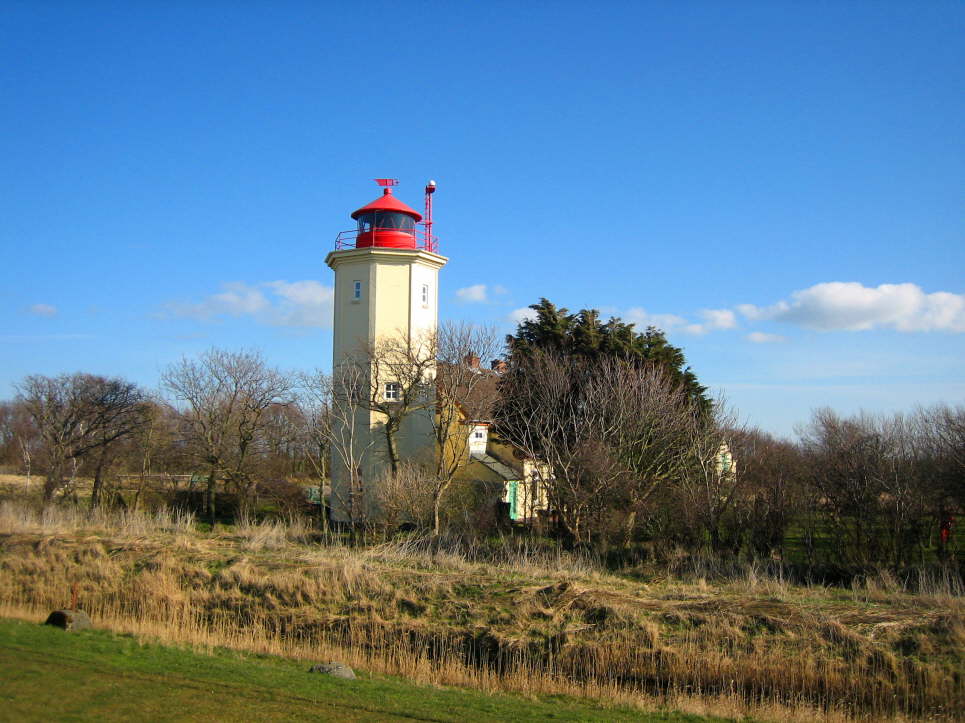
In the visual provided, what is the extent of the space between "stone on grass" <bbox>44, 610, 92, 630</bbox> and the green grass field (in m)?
0.99

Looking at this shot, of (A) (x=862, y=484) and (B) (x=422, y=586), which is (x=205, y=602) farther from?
(A) (x=862, y=484)

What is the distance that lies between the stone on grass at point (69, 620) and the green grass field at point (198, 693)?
0.99m

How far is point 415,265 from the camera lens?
26891 millimetres

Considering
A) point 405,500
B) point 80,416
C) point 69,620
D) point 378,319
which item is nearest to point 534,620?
point 69,620

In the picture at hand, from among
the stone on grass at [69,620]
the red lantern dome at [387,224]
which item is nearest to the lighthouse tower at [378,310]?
the red lantern dome at [387,224]

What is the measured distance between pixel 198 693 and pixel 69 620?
5472mm

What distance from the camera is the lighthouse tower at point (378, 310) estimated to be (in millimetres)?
26609

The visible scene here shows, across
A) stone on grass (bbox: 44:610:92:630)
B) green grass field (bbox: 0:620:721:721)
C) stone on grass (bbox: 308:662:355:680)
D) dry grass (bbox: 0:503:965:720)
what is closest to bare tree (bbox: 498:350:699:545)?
dry grass (bbox: 0:503:965:720)

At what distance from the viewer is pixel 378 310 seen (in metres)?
26.7

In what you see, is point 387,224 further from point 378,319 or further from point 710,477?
point 710,477

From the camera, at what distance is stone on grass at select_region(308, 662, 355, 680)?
11.0 meters

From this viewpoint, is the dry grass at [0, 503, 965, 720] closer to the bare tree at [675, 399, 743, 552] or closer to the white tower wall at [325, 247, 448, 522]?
the bare tree at [675, 399, 743, 552]

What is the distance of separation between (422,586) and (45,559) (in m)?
9.29

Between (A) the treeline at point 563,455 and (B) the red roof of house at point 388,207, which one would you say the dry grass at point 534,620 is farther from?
(B) the red roof of house at point 388,207
